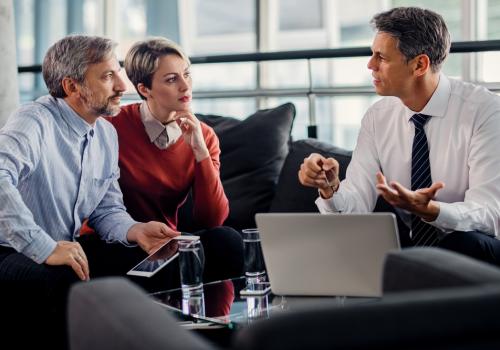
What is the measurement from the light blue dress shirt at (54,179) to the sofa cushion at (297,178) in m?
0.57

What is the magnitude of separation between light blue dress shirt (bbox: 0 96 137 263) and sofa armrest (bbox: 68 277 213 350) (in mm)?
1234

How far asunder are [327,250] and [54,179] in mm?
1040

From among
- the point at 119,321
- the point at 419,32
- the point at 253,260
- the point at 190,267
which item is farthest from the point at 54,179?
the point at 119,321

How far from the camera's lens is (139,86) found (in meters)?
2.91

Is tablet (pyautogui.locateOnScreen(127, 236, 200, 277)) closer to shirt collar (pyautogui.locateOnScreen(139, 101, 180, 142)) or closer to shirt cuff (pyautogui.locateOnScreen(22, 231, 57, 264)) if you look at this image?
shirt cuff (pyautogui.locateOnScreen(22, 231, 57, 264))

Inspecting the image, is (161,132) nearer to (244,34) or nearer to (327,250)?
(327,250)

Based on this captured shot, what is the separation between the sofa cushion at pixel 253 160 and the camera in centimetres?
309

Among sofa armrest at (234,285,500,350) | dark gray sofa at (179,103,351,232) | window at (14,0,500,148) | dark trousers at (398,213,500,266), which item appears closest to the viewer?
sofa armrest at (234,285,500,350)

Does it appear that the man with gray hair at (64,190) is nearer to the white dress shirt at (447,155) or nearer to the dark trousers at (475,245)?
the white dress shirt at (447,155)

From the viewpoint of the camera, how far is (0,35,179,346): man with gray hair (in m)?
2.32

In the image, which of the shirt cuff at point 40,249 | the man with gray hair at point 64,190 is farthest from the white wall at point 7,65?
the shirt cuff at point 40,249

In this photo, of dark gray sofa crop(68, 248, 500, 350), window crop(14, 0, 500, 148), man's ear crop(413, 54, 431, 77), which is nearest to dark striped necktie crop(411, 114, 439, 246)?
man's ear crop(413, 54, 431, 77)

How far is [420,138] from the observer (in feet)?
8.47

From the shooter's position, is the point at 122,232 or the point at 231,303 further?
the point at 122,232
